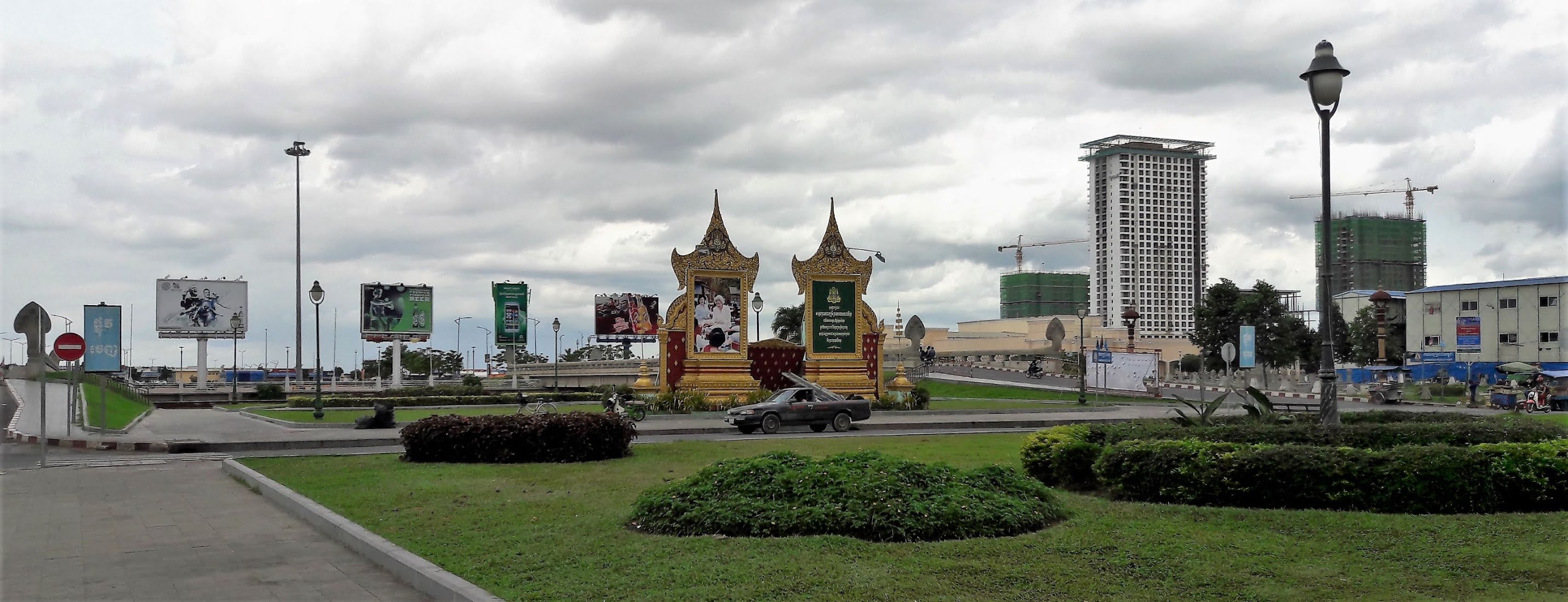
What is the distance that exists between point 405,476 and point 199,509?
9.48 ft

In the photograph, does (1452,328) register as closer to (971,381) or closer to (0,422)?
(971,381)

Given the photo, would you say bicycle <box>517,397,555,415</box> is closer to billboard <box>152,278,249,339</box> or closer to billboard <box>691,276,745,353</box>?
billboard <box>691,276,745,353</box>

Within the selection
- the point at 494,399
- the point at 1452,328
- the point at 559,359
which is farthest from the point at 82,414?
the point at 559,359

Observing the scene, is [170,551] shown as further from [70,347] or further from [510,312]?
[510,312]

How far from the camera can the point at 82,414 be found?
34312 millimetres

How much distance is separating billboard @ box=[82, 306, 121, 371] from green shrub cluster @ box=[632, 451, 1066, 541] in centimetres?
7491

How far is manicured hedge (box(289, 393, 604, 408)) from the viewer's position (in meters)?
48.4

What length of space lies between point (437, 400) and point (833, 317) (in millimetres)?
19454

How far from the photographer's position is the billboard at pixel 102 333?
73.0 metres

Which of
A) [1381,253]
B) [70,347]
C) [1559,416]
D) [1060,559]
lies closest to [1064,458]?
[1060,559]

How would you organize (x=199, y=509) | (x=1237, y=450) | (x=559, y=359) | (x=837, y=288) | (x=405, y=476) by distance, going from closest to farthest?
1. (x=1237, y=450)
2. (x=199, y=509)
3. (x=405, y=476)
4. (x=837, y=288)
5. (x=559, y=359)

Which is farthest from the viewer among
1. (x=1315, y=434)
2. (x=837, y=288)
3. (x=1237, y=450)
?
(x=837, y=288)

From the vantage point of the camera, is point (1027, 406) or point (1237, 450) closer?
point (1237, 450)

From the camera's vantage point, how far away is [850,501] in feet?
31.5
